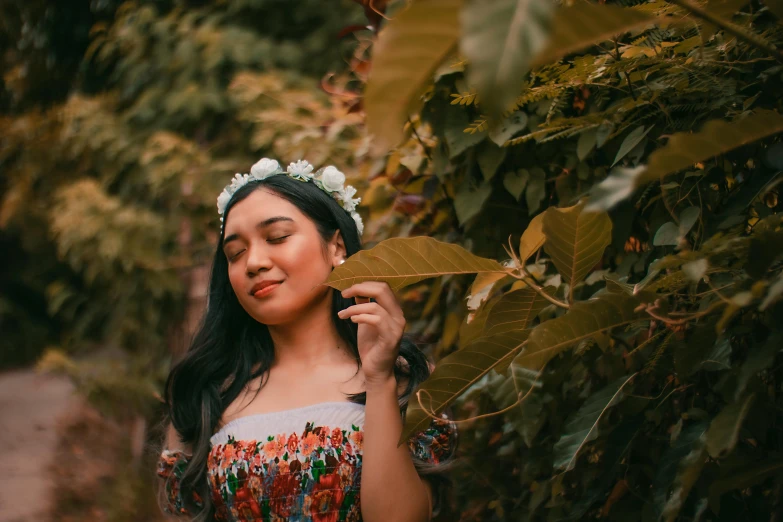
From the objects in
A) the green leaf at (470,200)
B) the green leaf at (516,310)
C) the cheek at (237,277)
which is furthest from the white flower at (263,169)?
the green leaf at (516,310)

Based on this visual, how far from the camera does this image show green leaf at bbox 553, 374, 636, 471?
112 centimetres

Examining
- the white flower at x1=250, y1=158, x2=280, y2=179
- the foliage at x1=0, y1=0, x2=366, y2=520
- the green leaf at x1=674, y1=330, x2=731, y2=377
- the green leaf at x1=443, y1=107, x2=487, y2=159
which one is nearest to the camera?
the green leaf at x1=674, y1=330, x2=731, y2=377

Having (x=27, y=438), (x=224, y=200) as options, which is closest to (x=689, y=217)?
(x=224, y=200)

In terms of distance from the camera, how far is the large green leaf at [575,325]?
895 mm

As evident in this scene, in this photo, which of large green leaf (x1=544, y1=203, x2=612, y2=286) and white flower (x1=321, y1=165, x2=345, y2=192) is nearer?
large green leaf (x1=544, y1=203, x2=612, y2=286)

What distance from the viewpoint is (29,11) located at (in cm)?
507

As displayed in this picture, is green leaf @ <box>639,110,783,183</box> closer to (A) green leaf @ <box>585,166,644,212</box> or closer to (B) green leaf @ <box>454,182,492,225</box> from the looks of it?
(A) green leaf @ <box>585,166,644,212</box>

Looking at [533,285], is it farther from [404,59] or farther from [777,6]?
[404,59]

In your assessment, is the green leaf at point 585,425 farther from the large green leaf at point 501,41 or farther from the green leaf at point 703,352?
the large green leaf at point 501,41

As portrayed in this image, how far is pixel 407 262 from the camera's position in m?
1.08

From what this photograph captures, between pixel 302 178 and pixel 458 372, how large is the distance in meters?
0.88

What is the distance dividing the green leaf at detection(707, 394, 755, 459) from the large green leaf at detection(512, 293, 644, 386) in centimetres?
16

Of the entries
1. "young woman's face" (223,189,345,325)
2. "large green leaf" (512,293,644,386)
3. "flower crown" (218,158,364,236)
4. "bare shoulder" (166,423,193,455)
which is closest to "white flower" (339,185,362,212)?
"flower crown" (218,158,364,236)

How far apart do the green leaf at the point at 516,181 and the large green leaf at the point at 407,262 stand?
641 mm
